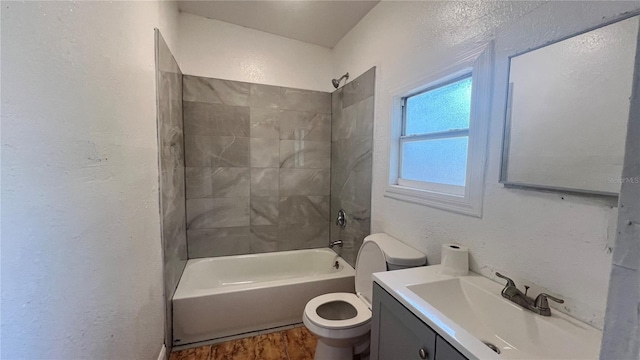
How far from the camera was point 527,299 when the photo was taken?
953 mm

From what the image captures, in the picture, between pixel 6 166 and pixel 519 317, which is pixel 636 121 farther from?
pixel 6 166

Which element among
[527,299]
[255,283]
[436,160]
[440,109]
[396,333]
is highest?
[440,109]

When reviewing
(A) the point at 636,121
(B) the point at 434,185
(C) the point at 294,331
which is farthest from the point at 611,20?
(C) the point at 294,331

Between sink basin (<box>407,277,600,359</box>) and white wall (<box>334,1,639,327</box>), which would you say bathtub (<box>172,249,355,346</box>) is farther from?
sink basin (<box>407,277,600,359</box>)

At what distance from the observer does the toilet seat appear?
1.50 m

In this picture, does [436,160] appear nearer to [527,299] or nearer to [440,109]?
[440,109]

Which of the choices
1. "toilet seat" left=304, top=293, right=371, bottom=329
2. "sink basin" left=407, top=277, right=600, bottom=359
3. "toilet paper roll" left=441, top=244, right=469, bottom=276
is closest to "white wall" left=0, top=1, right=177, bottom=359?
"toilet seat" left=304, top=293, right=371, bottom=329

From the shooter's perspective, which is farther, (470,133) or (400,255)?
(400,255)

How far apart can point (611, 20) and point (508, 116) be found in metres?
0.38

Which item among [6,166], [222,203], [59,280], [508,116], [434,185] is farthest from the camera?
[222,203]

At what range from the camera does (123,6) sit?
107 centimetres

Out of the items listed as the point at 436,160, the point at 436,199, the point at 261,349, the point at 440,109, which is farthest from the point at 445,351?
the point at 261,349

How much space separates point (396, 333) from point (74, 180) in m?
1.28

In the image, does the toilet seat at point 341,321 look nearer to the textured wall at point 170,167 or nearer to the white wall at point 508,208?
the white wall at point 508,208
